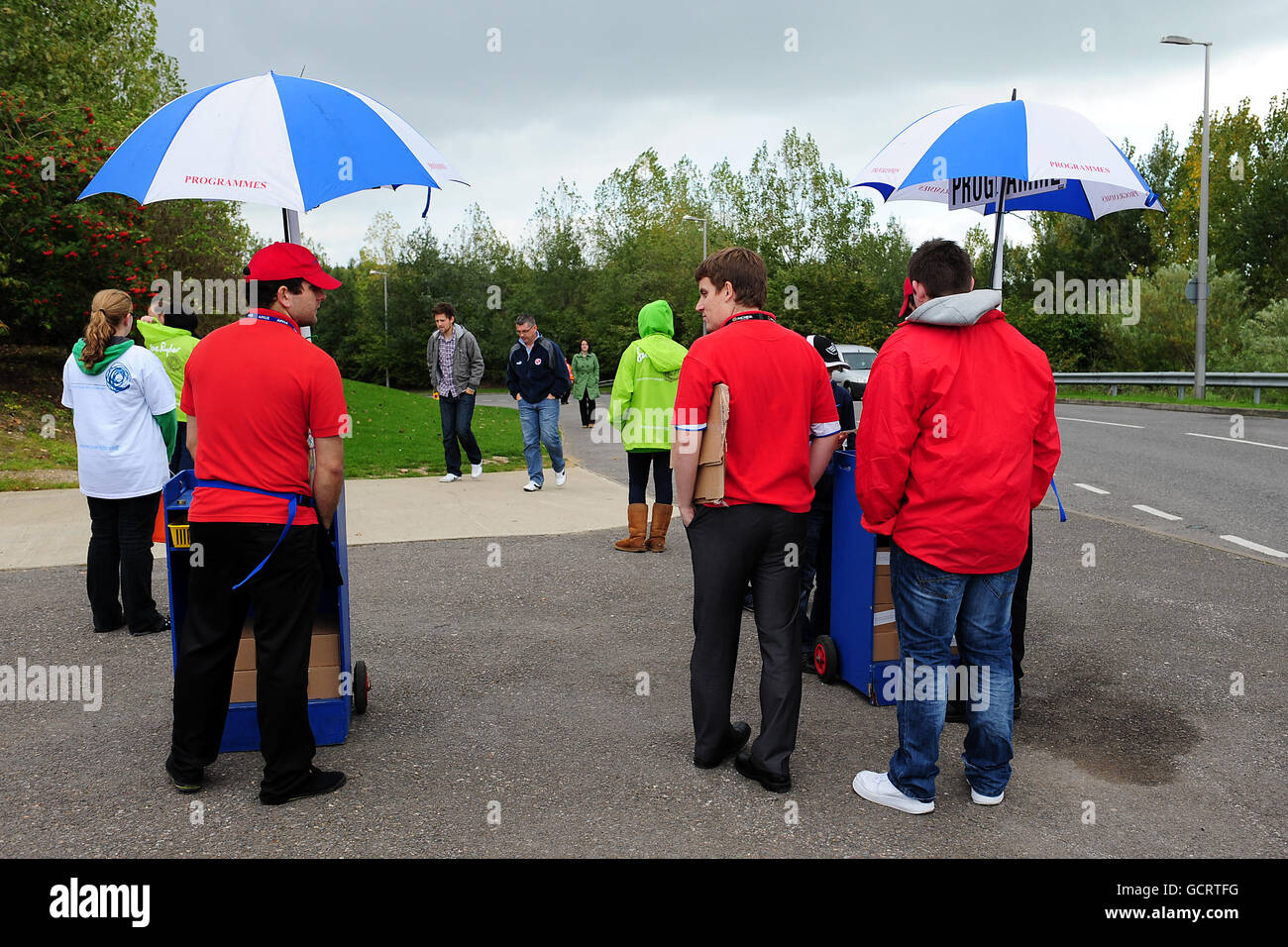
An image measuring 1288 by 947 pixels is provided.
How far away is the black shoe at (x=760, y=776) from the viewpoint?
149 inches

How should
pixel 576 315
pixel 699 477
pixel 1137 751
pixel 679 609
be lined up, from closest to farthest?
pixel 699 477
pixel 1137 751
pixel 679 609
pixel 576 315

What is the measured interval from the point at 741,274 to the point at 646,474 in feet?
13.8

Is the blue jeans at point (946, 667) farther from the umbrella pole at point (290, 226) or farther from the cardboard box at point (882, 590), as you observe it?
the umbrella pole at point (290, 226)

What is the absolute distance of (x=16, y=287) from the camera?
16078 millimetres

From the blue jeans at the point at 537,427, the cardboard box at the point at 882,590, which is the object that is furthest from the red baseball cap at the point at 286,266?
the blue jeans at the point at 537,427

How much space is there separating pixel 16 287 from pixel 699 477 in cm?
1625

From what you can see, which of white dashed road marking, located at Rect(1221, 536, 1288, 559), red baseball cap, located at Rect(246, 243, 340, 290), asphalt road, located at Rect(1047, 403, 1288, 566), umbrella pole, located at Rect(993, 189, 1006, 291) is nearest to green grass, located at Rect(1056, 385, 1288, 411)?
asphalt road, located at Rect(1047, 403, 1288, 566)

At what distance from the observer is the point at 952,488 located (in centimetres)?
347

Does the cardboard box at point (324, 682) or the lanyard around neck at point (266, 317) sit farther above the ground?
the lanyard around neck at point (266, 317)

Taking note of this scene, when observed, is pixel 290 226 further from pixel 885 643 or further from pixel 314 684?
pixel 885 643

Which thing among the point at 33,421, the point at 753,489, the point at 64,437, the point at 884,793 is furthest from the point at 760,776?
the point at 33,421
